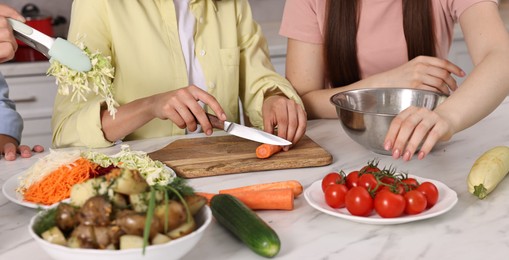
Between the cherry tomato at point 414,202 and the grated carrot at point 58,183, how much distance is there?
0.60m

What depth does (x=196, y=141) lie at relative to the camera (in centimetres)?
187

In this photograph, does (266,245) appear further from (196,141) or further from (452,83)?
(452,83)

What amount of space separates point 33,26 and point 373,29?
1.85 meters

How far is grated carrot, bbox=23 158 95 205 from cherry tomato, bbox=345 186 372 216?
0.49m

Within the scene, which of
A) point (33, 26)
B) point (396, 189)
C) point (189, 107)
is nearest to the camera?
point (396, 189)

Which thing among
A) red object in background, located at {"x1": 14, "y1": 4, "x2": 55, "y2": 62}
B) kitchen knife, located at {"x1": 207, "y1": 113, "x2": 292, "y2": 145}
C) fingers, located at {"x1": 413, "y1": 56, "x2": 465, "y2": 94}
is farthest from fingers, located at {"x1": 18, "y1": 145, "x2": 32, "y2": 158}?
red object in background, located at {"x1": 14, "y1": 4, "x2": 55, "y2": 62}

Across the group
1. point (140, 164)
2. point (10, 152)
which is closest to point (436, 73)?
point (140, 164)

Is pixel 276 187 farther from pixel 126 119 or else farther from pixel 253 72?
pixel 253 72

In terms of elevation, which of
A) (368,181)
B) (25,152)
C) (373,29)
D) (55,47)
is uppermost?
(55,47)

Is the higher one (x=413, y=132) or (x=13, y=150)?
(x=413, y=132)

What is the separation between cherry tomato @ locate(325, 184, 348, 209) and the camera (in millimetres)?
1313

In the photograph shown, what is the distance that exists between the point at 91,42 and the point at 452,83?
3.30 feet

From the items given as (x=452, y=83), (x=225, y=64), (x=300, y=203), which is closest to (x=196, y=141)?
(x=225, y=64)

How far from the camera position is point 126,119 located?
5.98 ft
